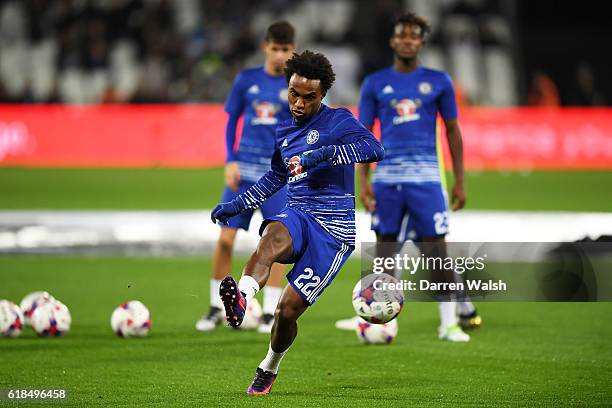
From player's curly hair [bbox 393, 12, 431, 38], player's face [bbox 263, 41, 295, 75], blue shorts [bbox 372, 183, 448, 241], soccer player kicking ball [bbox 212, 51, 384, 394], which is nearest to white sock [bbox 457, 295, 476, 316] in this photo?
blue shorts [bbox 372, 183, 448, 241]

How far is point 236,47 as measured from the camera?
29.8 meters

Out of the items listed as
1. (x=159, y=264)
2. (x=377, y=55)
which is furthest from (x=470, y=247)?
(x=377, y=55)

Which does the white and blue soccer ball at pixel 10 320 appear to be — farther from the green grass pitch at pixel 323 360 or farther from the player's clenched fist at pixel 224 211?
the player's clenched fist at pixel 224 211

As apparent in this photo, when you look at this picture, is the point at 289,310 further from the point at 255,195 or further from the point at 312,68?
the point at 312,68

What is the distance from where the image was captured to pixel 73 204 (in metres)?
19.1

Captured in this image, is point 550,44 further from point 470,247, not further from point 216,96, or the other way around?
point 470,247

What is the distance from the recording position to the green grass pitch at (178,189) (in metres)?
19.2

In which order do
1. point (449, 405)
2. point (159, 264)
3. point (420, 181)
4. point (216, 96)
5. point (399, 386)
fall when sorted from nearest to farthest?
point (449, 405) < point (399, 386) < point (420, 181) < point (159, 264) < point (216, 96)

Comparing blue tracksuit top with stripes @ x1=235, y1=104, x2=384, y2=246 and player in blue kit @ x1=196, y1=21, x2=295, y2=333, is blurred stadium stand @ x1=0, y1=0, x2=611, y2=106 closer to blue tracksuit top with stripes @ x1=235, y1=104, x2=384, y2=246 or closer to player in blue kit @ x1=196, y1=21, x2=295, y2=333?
player in blue kit @ x1=196, y1=21, x2=295, y2=333

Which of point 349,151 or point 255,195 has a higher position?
point 349,151

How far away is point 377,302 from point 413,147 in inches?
79.1

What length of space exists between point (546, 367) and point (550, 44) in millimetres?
24781

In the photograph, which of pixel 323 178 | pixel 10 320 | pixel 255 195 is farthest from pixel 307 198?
pixel 10 320

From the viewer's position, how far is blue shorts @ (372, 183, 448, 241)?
9273 mm
